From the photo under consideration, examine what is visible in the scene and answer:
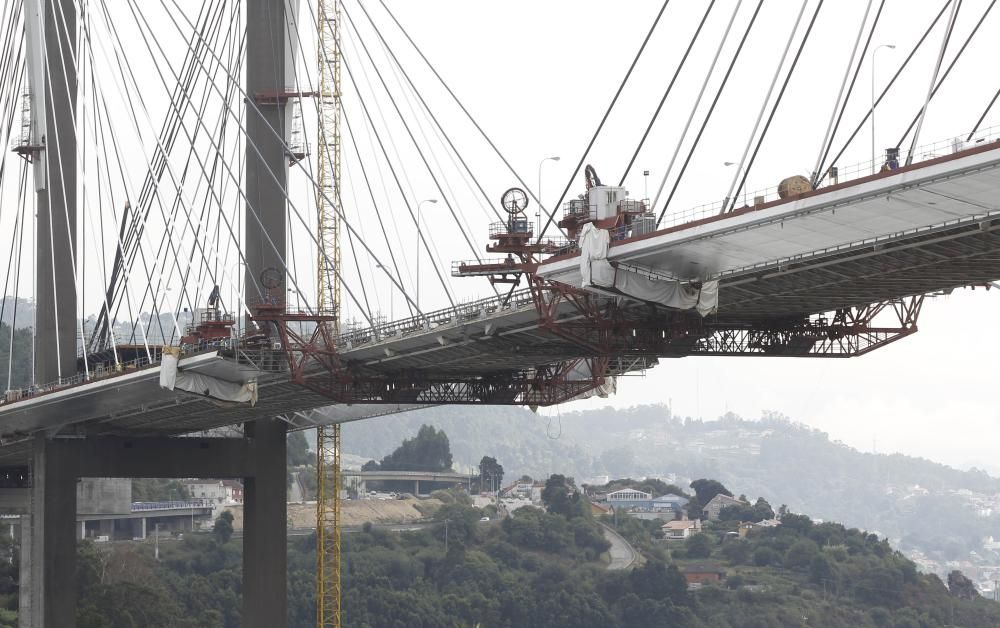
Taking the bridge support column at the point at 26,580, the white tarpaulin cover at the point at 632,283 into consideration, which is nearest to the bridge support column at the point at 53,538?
the bridge support column at the point at 26,580

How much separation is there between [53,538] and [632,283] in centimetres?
3789

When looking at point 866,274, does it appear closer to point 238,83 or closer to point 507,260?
point 507,260

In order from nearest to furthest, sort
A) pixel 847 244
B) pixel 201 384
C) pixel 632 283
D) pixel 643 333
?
pixel 847 244 → pixel 632 283 → pixel 643 333 → pixel 201 384

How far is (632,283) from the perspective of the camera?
48.1m

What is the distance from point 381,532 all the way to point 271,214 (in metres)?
116

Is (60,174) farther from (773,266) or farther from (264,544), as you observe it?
(773,266)

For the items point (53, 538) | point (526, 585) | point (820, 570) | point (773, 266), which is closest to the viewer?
point (773, 266)

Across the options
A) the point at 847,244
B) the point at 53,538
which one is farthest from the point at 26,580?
the point at 847,244

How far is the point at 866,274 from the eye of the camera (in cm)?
4569

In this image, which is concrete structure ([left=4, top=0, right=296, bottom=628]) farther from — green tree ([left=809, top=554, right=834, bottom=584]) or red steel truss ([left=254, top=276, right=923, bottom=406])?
green tree ([left=809, top=554, right=834, bottom=584])

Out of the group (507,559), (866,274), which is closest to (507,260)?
(866,274)

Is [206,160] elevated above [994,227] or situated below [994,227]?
above

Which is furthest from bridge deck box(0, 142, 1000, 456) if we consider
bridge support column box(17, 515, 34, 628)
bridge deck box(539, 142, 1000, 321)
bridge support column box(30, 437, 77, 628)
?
bridge support column box(17, 515, 34, 628)

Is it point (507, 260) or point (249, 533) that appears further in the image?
point (249, 533)
